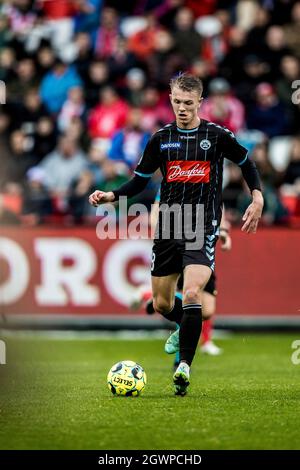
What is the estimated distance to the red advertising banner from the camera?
16.7 meters

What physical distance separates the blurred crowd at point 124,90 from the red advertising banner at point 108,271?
0.39 metres

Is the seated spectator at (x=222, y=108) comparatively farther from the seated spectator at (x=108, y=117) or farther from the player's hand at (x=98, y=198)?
the player's hand at (x=98, y=198)

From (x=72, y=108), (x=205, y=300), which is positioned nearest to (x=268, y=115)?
(x=72, y=108)

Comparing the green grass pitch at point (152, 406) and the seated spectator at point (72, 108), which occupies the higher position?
the seated spectator at point (72, 108)

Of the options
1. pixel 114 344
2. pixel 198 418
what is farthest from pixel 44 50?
pixel 198 418

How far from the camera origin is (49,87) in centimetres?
1981

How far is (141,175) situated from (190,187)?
21.6 inches

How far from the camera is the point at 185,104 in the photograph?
356 inches

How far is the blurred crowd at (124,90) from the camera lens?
57.1 ft

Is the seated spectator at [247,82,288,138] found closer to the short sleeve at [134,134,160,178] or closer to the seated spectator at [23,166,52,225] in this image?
the seated spectator at [23,166,52,225]

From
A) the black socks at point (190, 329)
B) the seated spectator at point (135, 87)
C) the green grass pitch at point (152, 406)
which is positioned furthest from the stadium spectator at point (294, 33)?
the black socks at point (190, 329)

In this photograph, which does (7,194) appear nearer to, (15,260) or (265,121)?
(15,260)

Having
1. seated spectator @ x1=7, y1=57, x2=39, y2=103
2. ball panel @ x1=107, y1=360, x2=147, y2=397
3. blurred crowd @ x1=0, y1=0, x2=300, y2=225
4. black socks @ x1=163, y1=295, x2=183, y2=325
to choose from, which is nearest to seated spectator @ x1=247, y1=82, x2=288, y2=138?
blurred crowd @ x1=0, y1=0, x2=300, y2=225

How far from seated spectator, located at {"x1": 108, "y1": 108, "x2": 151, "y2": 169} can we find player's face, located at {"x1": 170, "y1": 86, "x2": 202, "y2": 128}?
8.98 meters
